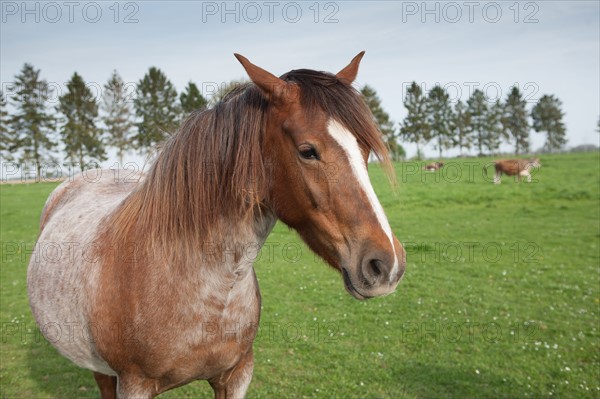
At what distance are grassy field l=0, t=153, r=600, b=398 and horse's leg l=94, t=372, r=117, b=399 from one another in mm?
1066

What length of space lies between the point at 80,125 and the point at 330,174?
4171 centimetres

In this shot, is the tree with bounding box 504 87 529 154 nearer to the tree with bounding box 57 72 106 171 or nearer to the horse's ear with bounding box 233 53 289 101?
the tree with bounding box 57 72 106 171

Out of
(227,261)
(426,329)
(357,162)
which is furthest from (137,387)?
(426,329)

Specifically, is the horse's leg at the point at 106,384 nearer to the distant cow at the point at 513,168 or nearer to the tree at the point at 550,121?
the distant cow at the point at 513,168

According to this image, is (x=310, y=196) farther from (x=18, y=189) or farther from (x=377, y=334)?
(x=18, y=189)

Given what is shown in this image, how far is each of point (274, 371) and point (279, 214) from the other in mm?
4131

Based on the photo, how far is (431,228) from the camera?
52.0 feet

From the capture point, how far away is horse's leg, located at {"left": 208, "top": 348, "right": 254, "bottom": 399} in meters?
3.02

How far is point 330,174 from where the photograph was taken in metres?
2.06

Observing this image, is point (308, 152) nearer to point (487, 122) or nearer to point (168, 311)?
point (168, 311)

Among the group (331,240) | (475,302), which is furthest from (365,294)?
(475,302)

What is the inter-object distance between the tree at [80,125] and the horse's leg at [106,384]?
34854 millimetres

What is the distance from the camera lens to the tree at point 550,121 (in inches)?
3022

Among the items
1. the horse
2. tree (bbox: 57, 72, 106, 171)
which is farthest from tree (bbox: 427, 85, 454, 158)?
tree (bbox: 57, 72, 106, 171)
